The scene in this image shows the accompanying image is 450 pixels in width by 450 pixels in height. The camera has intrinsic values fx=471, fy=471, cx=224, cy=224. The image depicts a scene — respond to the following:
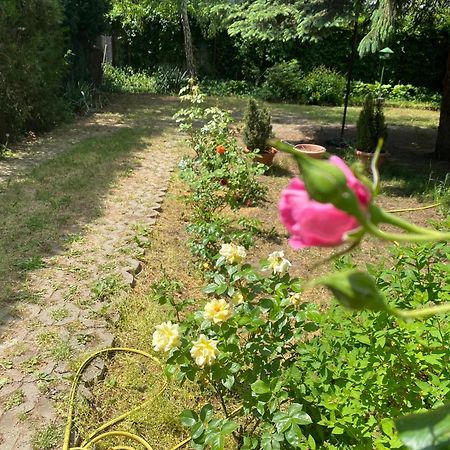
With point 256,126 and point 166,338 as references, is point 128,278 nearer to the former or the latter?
point 166,338

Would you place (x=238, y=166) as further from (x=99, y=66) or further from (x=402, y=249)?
(x=99, y=66)

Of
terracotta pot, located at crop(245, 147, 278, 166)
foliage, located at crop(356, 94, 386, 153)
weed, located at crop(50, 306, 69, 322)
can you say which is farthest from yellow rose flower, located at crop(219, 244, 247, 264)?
foliage, located at crop(356, 94, 386, 153)

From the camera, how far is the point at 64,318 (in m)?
3.06

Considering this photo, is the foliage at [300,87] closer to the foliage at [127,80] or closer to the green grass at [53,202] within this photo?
the foliage at [127,80]

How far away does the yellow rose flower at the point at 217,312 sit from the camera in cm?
159

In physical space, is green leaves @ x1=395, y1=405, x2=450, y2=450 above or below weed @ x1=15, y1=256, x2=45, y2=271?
above

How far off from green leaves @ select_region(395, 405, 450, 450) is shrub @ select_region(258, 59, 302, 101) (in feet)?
42.0

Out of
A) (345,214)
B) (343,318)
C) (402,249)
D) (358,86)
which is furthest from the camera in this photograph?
(358,86)

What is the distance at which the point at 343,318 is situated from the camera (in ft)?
5.67

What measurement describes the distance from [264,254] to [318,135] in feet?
17.0

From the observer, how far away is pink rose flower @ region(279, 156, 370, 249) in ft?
1.22

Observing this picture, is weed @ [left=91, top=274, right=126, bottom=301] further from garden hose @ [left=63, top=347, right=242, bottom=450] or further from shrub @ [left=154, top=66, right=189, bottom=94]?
shrub @ [left=154, top=66, right=189, bottom=94]

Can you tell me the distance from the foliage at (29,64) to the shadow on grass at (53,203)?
103 centimetres

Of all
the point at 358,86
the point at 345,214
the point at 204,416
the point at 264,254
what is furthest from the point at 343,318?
the point at 358,86
